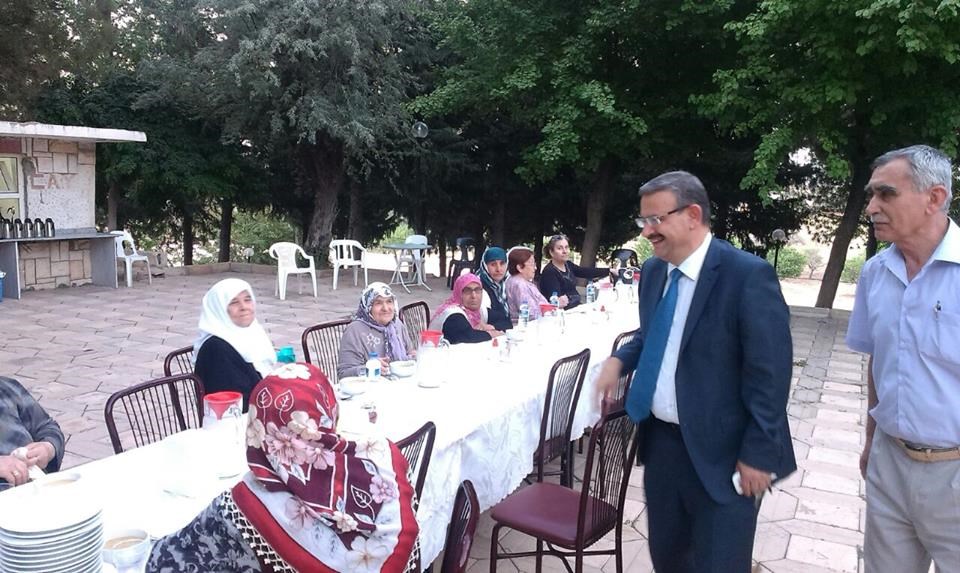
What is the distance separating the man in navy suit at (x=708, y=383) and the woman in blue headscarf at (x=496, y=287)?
11.3ft

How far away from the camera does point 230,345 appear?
3461 mm

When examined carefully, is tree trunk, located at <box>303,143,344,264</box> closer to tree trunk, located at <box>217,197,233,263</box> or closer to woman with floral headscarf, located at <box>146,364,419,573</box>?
tree trunk, located at <box>217,197,233,263</box>

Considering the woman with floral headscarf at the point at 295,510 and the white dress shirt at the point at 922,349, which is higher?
the white dress shirt at the point at 922,349

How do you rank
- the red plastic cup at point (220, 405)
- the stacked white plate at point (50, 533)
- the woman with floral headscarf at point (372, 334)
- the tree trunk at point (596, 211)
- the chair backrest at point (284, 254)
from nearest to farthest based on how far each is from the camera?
the stacked white plate at point (50, 533) < the red plastic cup at point (220, 405) < the woman with floral headscarf at point (372, 334) < the chair backrest at point (284, 254) < the tree trunk at point (596, 211)

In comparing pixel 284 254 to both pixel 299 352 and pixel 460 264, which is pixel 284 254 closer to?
pixel 460 264

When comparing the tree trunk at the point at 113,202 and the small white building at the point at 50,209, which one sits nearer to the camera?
the small white building at the point at 50,209

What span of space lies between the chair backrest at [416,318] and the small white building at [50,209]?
326 inches

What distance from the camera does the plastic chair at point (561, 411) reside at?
3379 mm

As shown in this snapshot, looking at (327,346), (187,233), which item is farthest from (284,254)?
(187,233)

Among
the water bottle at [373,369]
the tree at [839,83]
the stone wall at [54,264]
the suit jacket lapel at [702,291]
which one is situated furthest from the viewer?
the stone wall at [54,264]

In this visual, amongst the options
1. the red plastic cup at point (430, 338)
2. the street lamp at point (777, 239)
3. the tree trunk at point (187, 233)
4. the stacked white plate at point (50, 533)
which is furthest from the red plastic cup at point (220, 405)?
the tree trunk at point (187, 233)

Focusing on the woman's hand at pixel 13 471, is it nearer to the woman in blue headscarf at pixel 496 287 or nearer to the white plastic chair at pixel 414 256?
the woman in blue headscarf at pixel 496 287

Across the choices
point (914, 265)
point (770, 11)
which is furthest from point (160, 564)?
point (770, 11)

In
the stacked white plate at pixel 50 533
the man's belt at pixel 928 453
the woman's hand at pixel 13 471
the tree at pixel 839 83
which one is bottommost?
the woman's hand at pixel 13 471
